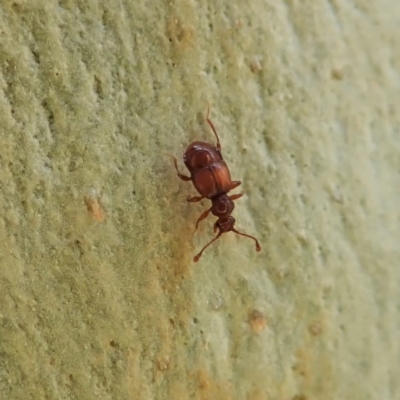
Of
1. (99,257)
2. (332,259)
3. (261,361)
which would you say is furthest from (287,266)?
(99,257)

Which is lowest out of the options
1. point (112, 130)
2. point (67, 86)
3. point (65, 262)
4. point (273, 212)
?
point (273, 212)

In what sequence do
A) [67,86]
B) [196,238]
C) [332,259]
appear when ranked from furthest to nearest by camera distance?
[332,259]
[196,238]
[67,86]

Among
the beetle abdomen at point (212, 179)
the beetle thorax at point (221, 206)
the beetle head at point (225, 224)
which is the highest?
the beetle abdomen at point (212, 179)

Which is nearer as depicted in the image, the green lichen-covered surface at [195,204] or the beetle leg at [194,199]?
the green lichen-covered surface at [195,204]

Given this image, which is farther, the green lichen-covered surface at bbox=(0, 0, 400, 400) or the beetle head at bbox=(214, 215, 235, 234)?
the beetle head at bbox=(214, 215, 235, 234)

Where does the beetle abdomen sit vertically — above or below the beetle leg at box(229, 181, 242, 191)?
above

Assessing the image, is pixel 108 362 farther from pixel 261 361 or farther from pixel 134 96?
pixel 134 96
